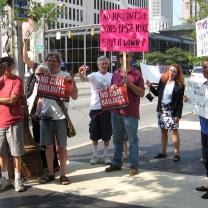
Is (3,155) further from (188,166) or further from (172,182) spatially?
(188,166)

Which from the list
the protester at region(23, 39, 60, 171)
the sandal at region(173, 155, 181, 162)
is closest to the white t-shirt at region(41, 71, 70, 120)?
the protester at region(23, 39, 60, 171)

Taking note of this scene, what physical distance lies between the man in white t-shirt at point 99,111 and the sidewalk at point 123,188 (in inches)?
18.5

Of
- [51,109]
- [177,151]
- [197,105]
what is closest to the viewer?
[197,105]

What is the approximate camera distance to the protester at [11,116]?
249 inches

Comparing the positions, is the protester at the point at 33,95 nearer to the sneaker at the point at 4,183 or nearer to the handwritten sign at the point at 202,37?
the sneaker at the point at 4,183

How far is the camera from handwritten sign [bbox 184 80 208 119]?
6160mm

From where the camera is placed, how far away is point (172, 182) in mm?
6859

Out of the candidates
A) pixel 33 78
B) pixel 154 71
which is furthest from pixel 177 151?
pixel 33 78

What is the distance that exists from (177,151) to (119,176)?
1.62m

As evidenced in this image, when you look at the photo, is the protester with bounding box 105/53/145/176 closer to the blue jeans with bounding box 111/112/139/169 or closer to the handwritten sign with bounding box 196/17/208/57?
the blue jeans with bounding box 111/112/139/169

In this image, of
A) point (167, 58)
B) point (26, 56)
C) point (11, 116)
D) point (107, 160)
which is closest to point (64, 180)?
point (11, 116)

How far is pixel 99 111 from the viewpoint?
26.4 ft

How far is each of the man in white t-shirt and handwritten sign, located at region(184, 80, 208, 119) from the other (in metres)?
1.66

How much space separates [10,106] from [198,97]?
2466mm
